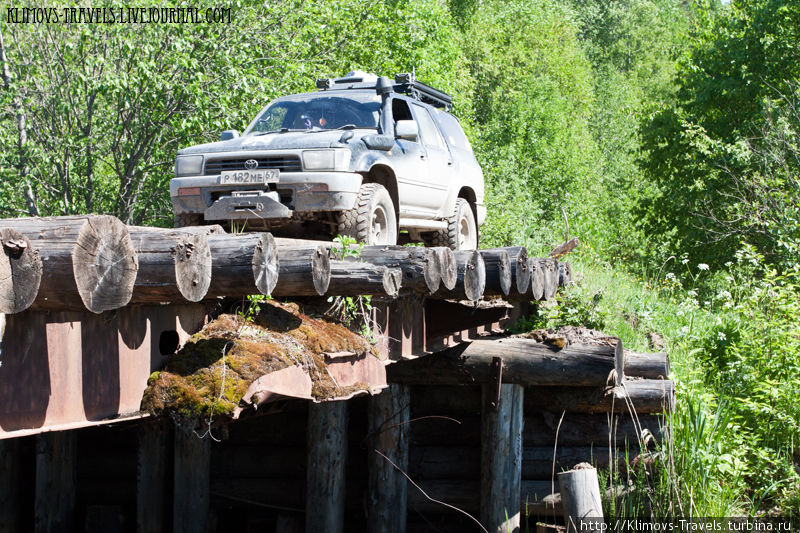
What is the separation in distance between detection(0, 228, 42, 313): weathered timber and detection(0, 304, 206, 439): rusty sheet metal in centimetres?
30

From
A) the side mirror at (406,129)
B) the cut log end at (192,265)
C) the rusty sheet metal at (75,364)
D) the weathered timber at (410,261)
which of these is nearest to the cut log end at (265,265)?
the cut log end at (192,265)

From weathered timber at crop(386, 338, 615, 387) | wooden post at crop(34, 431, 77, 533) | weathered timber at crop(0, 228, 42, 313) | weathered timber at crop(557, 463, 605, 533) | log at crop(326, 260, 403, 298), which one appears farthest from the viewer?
Result: wooden post at crop(34, 431, 77, 533)

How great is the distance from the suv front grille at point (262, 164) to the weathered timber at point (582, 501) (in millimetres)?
4064

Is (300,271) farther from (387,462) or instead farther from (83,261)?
(387,462)

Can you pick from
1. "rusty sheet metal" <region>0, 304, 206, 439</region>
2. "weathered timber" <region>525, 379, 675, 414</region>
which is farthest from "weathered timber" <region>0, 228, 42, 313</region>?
"weathered timber" <region>525, 379, 675, 414</region>

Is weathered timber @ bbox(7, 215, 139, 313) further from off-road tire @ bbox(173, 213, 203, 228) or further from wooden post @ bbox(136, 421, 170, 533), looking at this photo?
wooden post @ bbox(136, 421, 170, 533)

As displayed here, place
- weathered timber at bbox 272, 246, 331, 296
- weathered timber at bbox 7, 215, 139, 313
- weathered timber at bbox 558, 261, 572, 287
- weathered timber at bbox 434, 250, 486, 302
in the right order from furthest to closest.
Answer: weathered timber at bbox 558, 261, 572, 287
weathered timber at bbox 434, 250, 486, 302
weathered timber at bbox 272, 246, 331, 296
weathered timber at bbox 7, 215, 139, 313

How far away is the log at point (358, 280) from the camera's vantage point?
191 inches

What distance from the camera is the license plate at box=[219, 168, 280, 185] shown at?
7969 mm

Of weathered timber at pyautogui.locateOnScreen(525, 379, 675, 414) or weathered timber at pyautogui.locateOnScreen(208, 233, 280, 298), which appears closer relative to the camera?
weathered timber at pyautogui.locateOnScreen(208, 233, 280, 298)

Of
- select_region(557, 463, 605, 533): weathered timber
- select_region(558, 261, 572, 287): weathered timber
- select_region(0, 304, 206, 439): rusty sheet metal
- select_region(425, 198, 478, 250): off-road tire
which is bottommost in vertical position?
select_region(557, 463, 605, 533): weathered timber

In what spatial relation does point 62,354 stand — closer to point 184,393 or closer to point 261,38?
point 184,393

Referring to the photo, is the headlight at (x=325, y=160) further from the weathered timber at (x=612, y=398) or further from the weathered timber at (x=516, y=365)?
the weathered timber at (x=612, y=398)

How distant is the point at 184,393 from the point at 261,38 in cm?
1159
